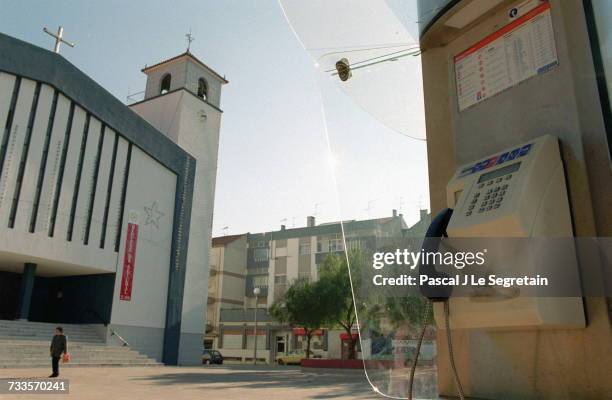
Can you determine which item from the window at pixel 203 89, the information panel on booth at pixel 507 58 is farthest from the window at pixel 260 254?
the information panel on booth at pixel 507 58

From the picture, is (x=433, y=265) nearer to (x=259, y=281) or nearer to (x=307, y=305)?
(x=307, y=305)

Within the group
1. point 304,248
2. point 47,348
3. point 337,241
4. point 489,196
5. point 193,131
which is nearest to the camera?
point 489,196

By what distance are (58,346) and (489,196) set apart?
10652 mm

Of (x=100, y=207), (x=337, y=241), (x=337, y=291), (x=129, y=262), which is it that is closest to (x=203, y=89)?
(x=100, y=207)

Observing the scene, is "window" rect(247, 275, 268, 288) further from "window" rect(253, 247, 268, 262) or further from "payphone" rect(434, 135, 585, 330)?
"payphone" rect(434, 135, 585, 330)

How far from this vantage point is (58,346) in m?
9.91

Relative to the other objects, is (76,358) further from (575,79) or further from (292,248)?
(292,248)

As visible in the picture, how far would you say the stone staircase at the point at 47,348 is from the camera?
1457cm

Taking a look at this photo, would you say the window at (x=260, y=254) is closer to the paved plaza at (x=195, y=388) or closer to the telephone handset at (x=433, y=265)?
the paved plaza at (x=195, y=388)

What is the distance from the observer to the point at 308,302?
Answer: 24.4m

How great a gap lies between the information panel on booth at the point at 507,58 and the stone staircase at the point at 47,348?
52.2ft

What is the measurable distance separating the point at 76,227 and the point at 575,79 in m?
18.7

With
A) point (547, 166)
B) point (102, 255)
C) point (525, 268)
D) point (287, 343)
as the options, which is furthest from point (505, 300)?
point (287, 343)

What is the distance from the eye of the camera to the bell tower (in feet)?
74.1
